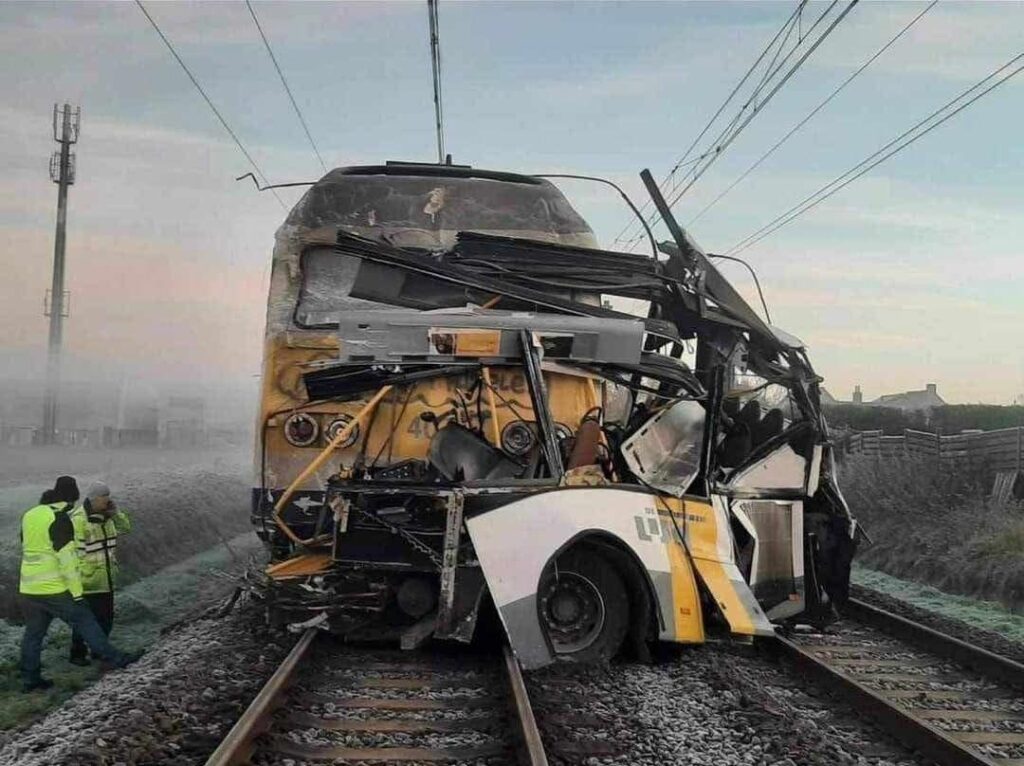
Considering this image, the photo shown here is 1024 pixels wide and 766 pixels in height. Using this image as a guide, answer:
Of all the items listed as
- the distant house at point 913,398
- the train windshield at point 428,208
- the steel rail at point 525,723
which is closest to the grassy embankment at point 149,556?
the steel rail at point 525,723

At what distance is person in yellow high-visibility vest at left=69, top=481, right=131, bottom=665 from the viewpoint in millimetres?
9258

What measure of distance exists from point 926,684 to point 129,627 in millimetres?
7349

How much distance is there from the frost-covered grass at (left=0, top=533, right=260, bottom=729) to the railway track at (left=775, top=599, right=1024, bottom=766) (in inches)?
194

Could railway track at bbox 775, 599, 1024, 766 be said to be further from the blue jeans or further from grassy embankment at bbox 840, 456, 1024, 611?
the blue jeans

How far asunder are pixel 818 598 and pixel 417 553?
4.08 metres

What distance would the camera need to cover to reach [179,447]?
46.2 m

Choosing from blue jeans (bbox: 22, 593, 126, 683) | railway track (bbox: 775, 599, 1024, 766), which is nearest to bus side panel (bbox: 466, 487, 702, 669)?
railway track (bbox: 775, 599, 1024, 766)

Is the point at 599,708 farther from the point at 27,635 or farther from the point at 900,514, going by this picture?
the point at 900,514

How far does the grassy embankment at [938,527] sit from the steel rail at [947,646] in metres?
2.98

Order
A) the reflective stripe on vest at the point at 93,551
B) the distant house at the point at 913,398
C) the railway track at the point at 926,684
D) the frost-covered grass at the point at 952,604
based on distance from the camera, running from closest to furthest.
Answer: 1. the railway track at the point at 926,684
2. the reflective stripe on vest at the point at 93,551
3. the frost-covered grass at the point at 952,604
4. the distant house at the point at 913,398

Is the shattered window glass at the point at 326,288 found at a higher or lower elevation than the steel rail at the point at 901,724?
higher

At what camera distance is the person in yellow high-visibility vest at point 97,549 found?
926 cm

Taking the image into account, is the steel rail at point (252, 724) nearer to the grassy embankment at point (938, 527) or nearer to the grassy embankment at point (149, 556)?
the grassy embankment at point (149, 556)

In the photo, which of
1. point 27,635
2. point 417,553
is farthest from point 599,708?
point 27,635
